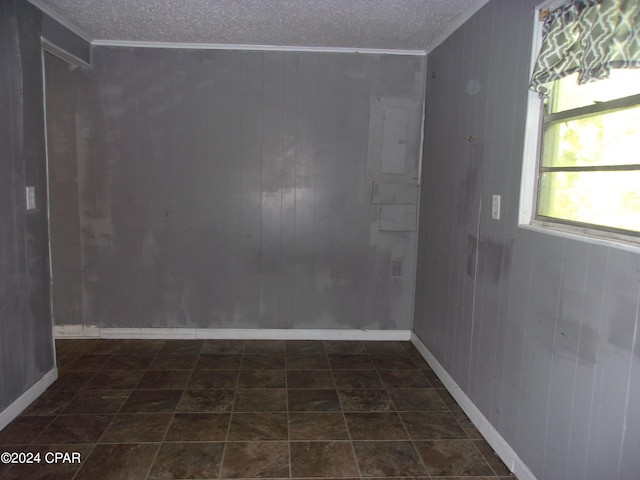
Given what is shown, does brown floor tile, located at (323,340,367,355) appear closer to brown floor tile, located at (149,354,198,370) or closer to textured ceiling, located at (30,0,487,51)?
brown floor tile, located at (149,354,198,370)

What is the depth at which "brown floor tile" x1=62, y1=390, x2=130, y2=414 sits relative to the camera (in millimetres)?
2508

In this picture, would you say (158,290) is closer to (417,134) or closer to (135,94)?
(135,94)

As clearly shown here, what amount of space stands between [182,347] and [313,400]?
133 cm

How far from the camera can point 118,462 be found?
2.04 meters

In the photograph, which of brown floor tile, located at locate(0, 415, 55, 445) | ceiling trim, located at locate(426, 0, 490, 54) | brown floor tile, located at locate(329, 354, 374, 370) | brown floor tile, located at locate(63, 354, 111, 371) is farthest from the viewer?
brown floor tile, located at locate(329, 354, 374, 370)

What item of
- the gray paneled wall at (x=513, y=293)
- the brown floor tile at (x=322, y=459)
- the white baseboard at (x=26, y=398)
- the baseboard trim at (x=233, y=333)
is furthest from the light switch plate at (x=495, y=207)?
the white baseboard at (x=26, y=398)

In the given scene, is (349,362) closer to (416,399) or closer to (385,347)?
(385,347)

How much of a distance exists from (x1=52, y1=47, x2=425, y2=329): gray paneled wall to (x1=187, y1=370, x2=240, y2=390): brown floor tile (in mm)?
665

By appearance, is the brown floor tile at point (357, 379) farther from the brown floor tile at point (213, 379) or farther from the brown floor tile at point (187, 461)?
the brown floor tile at point (187, 461)

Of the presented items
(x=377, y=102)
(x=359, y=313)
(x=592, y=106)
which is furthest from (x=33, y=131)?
(x=592, y=106)

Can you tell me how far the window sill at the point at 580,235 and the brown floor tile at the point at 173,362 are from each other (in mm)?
2407

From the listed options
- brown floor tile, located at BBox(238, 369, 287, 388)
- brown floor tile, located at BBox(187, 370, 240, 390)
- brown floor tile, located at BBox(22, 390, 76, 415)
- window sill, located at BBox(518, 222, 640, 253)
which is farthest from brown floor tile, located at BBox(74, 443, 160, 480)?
window sill, located at BBox(518, 222, 640, 253)

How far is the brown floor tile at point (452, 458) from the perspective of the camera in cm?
204

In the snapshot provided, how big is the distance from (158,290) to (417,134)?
2.48 meters
